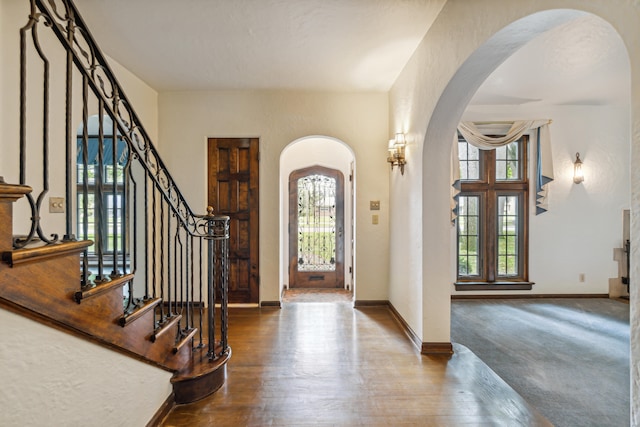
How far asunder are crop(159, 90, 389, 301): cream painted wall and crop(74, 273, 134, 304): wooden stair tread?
8.67ft

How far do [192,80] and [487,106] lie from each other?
403cm

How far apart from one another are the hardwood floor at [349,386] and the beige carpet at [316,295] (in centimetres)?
148

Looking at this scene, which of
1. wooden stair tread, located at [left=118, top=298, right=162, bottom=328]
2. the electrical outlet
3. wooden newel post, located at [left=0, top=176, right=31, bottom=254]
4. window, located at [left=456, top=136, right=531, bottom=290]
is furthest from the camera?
window, located at [left=456, top=136, right=531, bottom=290]

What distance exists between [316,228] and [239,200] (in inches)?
71.1

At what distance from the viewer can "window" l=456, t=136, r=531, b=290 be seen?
481 centimetres

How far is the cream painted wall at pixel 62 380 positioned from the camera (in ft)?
3.23

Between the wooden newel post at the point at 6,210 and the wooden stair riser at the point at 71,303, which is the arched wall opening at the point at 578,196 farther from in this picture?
the wooden newel post at the point at 6,210

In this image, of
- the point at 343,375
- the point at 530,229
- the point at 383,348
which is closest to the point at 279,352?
the point at 343,375

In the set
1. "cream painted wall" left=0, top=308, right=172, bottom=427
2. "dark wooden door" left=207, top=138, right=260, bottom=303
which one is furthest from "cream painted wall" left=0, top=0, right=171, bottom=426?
"dark wooden door" left=207, top=138, right=260, bottom=303

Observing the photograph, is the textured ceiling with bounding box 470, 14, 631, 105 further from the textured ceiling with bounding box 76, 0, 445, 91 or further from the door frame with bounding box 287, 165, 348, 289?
the door frame with bounding box 287, 165, 348, 289

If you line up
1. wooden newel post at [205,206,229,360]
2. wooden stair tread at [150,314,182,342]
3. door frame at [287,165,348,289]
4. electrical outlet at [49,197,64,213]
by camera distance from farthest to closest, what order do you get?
1. door frame at [287,165,348,289]
2. electrical outlet at [49,197,64,213]
3. wooden newel post at [205,206,229,360]
4. wooden stair tread at [150,314,182,342]

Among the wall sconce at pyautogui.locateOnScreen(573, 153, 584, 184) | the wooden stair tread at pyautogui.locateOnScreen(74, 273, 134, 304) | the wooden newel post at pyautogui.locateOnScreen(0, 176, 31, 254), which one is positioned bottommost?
the wooden stair tread at pyautogui.locateOnScreen(74, 273, 134, 304)

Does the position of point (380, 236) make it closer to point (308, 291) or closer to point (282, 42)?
point (308, 291)

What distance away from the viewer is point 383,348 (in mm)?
2930
